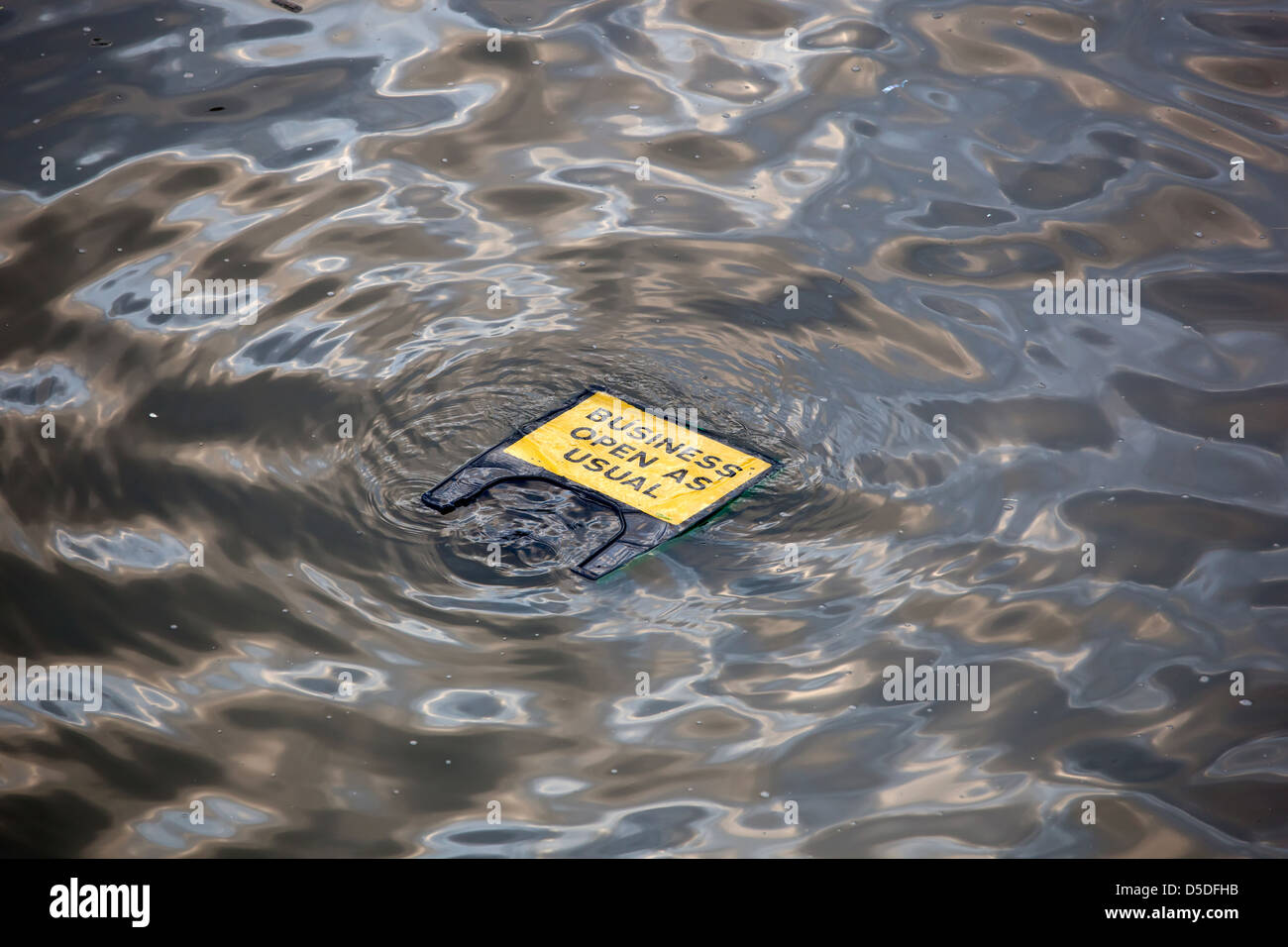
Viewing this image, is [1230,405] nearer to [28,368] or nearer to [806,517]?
[806,517]

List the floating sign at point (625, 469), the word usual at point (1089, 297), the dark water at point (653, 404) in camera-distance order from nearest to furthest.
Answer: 1. the dark water at point (653, 404)
2. the floating sign at point (625, 469)
3. the word usual at point (1089, 297)

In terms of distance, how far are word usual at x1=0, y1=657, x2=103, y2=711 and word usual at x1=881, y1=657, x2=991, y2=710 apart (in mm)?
1697

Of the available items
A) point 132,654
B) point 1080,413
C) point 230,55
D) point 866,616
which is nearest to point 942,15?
point 1080,413

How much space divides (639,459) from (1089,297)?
1519 millimetres

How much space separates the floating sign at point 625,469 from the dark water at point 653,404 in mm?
72

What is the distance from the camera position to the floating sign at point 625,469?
11.1ft

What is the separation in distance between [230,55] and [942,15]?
2.58m

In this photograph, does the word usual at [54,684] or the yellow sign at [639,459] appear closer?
the word usual at [54,684]

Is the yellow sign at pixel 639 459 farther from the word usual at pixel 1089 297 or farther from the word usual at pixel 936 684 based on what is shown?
the word usual at pixel 1089 297

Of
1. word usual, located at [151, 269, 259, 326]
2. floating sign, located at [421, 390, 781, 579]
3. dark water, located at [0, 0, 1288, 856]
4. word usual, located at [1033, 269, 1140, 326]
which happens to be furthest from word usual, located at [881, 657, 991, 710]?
word usual, located at [151, 269, 259, 326]

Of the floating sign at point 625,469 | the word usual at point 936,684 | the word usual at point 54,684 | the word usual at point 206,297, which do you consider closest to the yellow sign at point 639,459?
the floating sign at point 625,469

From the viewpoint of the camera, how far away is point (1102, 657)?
3127 millimetres

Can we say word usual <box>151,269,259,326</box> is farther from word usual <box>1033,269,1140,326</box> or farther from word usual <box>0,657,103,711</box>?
word usual <box>1033,269,1140,326</box>

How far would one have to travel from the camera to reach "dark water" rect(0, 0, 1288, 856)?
2869 millimetres
